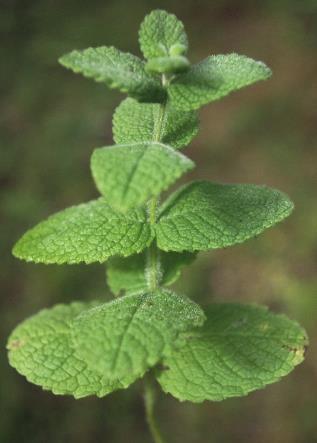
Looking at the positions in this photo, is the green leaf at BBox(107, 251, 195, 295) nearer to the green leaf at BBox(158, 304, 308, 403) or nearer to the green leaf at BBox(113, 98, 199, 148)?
the green leaf at BBox(158, 304, 308, 403)

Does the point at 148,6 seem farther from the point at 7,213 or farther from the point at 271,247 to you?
the point at 271,247

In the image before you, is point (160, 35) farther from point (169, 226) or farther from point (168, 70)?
point (169, 226)

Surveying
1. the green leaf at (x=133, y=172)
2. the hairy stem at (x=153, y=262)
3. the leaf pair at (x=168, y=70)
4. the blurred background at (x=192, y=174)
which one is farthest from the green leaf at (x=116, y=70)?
the blurred background at (x=192, y=174)

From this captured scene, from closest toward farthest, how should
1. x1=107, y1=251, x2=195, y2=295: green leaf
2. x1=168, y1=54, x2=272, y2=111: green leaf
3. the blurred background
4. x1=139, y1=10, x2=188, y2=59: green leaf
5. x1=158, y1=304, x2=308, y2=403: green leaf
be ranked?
x1=168, y1=54, x2=272, y2=111: green leaf → x1=139, y1=10, x2=188, y2=59: green leaf → x1=158, y1=304, x2=308, y2=403: green leaf → x1=107, y1=251, x2=195, y2=295: green leaf → the blurred background

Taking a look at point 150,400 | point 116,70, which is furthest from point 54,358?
point 116,70

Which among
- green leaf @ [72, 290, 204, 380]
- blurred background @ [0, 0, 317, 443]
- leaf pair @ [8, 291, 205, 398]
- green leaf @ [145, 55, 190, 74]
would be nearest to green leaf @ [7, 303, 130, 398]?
leaf pair @ [8, 291, 205, 398]

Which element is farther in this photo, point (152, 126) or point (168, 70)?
point (152, 126)
